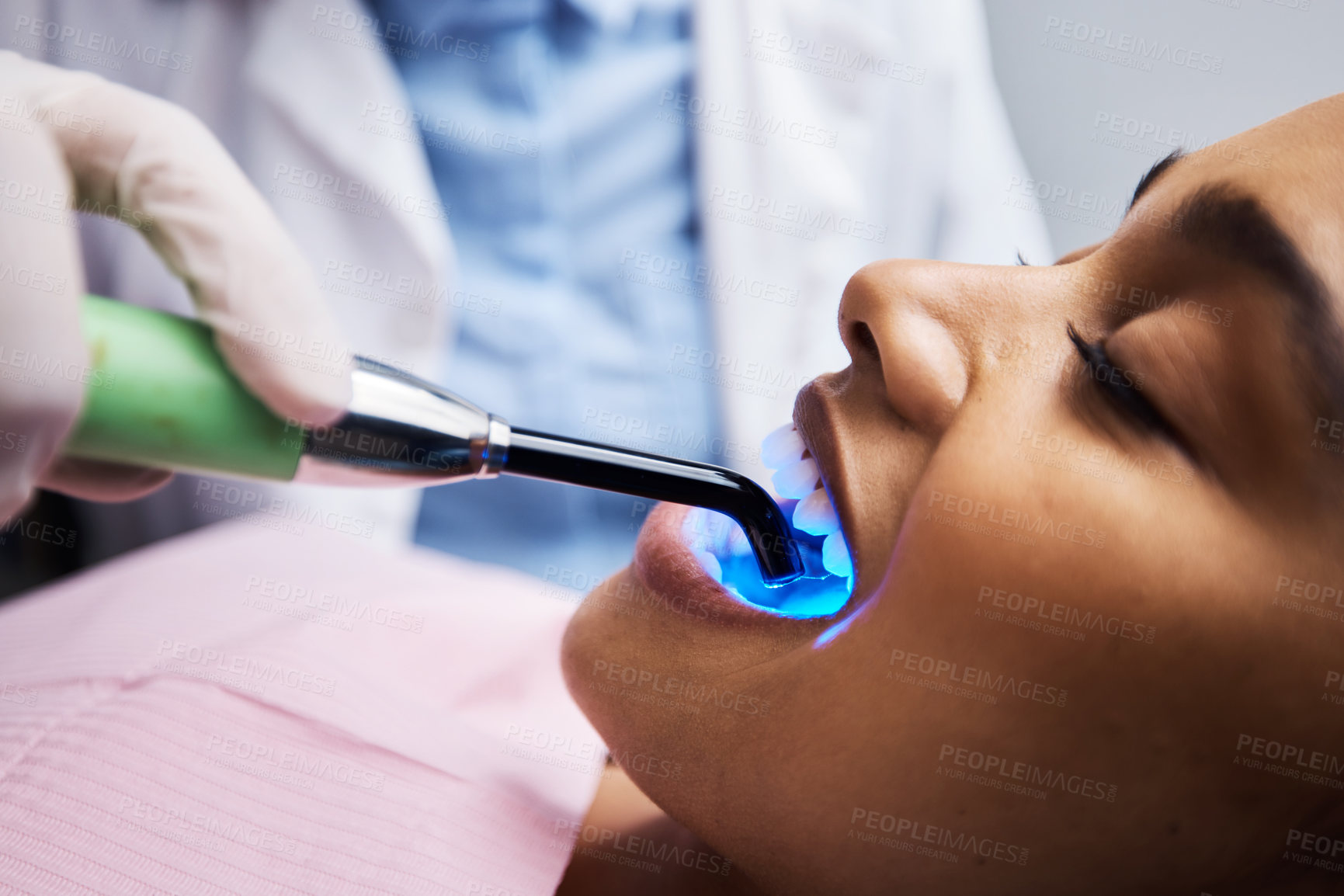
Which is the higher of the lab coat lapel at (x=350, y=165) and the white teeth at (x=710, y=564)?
the lab coat lapel at (x=350, y=165)

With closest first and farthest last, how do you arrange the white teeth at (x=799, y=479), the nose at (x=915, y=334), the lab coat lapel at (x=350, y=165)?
the nose at (x=915, y=334) → the white teeth at (x=799, y=479) → the lab coat lapel at (x=350, y=165)

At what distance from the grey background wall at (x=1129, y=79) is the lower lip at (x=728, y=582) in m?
0.85

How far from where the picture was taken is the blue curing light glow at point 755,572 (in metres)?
0.73

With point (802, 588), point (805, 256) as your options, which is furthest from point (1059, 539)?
point (805, 256)

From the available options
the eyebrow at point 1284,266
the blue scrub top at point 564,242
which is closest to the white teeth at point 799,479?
the eyebrow at point 1284,266

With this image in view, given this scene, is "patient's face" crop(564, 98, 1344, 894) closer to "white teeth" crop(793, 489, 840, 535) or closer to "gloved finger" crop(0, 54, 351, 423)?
"white teeth" crop(793, 489, 840, 535)

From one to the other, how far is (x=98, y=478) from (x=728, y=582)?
489mm

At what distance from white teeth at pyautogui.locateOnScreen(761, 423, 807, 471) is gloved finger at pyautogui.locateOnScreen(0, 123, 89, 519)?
1.59 feet

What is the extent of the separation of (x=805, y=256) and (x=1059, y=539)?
3.09 ft

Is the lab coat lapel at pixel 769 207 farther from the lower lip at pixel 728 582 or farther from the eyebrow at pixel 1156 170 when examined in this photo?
the eyebrow at pixel 1156 170

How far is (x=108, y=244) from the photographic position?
4.15ft

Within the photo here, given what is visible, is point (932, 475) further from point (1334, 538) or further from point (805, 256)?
point (805, 256)

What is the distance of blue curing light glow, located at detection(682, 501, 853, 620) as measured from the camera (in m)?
0.73

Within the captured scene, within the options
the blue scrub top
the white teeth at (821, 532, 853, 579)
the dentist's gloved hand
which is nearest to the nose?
the white teeth at (821, 532, 853, 579)
